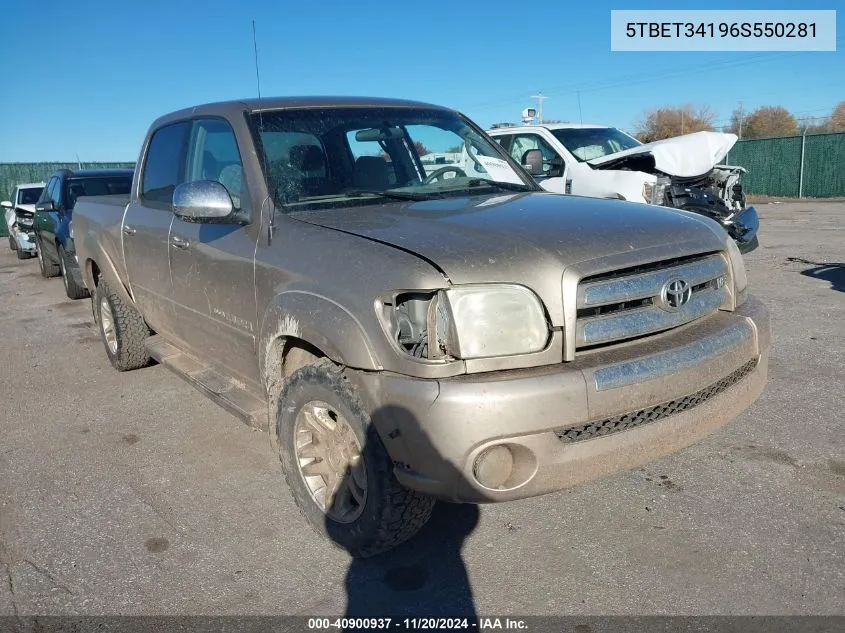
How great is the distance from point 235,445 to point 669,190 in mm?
6498

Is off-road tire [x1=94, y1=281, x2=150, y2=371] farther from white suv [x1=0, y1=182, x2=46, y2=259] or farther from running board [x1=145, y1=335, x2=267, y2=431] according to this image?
white suv [x1=0, y1=182, x2=46, y2=259]

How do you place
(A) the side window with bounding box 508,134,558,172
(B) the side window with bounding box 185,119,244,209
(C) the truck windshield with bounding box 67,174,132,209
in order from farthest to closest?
(A) the side window with bounding box 508,134,558,172, (C) the truck windshield with bounding box 67,174,132,209, (B) the side window with bounding box 185,119,244,209

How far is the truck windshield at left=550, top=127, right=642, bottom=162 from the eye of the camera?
9.96m

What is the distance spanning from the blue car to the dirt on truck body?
6.61 meters

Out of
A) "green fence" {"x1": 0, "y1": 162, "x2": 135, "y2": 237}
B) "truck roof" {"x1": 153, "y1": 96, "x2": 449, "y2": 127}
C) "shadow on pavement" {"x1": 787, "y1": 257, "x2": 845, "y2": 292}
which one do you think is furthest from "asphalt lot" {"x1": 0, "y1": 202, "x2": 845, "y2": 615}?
"green fence" {"x1": 0, "y1": 162, "x2": 135, "y2": 237}

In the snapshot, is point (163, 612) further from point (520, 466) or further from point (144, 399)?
point (144, 399)

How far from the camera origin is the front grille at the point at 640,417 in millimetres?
2488

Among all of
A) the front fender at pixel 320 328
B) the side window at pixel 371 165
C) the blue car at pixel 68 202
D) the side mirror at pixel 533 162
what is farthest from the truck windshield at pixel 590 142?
the front fender at pixel 320 328

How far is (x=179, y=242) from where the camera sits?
13.1ft

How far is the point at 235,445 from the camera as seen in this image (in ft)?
13.9

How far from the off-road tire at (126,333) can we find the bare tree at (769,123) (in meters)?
46.6

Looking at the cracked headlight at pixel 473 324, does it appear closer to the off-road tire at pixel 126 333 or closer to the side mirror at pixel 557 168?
the off-road tire at pixel 126 333

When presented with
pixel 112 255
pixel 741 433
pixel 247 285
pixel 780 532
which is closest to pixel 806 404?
pixel 741 433

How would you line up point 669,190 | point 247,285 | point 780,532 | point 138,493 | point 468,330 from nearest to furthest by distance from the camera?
point 468,330 → point 780,532 → point 247,285 → point 138,493 → point 669,190
